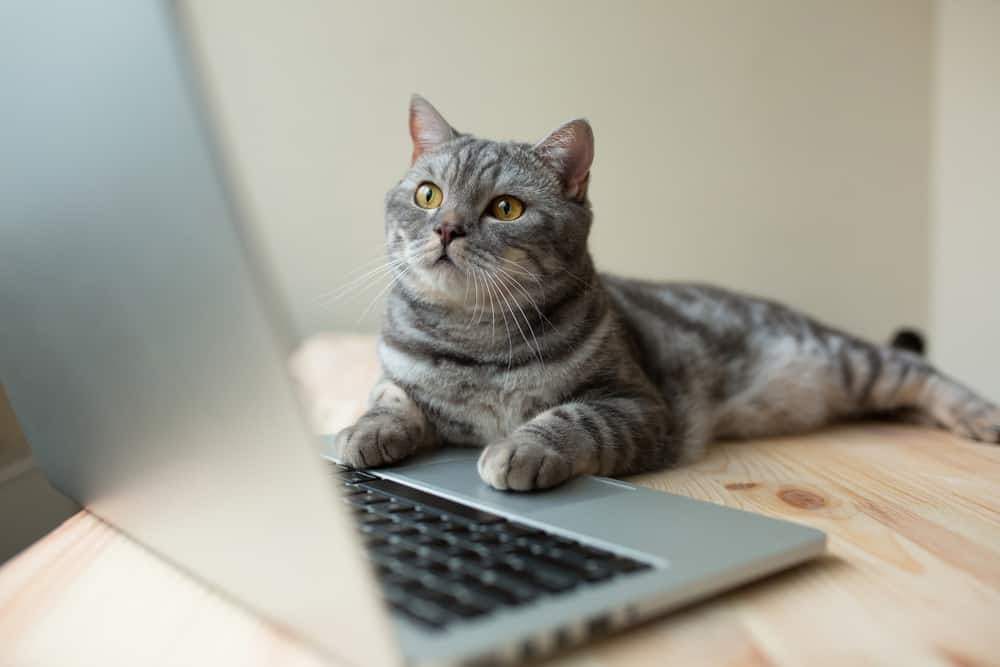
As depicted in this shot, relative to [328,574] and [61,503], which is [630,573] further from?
[61,503]

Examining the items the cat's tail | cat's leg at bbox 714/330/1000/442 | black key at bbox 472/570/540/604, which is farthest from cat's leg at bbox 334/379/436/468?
the cat's tail

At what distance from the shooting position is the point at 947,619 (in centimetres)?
60

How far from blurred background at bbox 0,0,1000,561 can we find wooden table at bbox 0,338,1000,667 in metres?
1.43

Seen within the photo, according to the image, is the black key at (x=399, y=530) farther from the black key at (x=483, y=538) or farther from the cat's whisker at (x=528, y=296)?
the cat's whisker at (x=528, y=296)

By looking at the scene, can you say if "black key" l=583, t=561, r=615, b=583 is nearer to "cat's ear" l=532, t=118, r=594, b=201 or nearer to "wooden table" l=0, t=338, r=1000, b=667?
"wooden table" l=0, t=338, r=1000, b=667

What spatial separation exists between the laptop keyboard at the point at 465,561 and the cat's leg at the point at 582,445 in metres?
0.13

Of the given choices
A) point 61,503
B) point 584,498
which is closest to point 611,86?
point 584,498

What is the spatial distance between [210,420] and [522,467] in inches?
16.8

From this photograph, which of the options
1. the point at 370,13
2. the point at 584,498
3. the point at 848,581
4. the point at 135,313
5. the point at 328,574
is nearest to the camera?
the point at 328,574

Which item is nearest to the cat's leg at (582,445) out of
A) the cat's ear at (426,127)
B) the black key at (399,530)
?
the black key at (399,530)

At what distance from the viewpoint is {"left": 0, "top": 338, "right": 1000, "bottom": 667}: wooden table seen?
Answer: 1.82ft

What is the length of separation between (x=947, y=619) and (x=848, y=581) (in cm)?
8

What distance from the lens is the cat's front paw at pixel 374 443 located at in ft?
3.32

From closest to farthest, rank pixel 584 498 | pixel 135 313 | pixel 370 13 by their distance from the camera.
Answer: pixel 135 313 < pixel 584 498 < pixel 370 13
